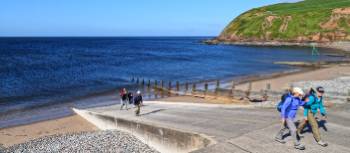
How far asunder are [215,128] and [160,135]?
90.2 inches

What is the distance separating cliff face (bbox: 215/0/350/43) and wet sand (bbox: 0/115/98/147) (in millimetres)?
104977

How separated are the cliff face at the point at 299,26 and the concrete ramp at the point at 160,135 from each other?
107 meters

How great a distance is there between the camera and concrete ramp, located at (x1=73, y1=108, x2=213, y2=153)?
1520 centimetres

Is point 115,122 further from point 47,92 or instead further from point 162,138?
point 47,92

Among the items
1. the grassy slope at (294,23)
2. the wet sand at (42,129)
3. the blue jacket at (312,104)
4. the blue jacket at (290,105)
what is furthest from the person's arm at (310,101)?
the grassy slope at (294,23)

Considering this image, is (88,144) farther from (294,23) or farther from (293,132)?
(294,23)

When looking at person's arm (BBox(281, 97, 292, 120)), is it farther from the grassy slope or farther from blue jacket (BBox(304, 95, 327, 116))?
the grassy slope

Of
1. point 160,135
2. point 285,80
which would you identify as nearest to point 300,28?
point 285,80

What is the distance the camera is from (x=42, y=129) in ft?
80.2

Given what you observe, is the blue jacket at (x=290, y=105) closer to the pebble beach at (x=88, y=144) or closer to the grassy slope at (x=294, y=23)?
the pebble beach at (x=88, y=144)

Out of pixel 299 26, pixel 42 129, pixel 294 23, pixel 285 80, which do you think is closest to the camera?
pixel 42 129

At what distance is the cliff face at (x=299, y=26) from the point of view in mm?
121188

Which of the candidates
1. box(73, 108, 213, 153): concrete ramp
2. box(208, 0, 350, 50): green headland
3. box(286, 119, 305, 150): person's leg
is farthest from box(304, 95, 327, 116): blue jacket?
box(208, 0, 350, 50): green headland

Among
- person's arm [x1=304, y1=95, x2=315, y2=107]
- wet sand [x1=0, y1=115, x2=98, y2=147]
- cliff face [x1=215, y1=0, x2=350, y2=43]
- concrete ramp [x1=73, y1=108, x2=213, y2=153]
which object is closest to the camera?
person's arm [x1=304, y1=95, x2=315, y2=107]
